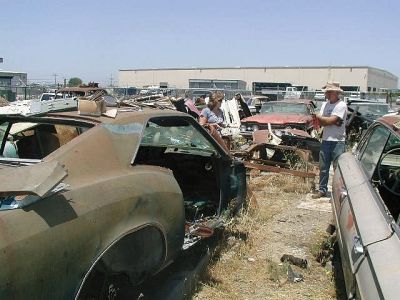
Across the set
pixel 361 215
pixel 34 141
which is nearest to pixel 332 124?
pixel 361 215

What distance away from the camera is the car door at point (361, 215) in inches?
111

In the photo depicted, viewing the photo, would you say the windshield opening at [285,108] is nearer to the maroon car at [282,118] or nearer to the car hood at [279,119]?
the maroon car at [282,118]

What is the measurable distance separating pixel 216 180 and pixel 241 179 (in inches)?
11.7

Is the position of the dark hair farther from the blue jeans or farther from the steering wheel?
the steering wheel

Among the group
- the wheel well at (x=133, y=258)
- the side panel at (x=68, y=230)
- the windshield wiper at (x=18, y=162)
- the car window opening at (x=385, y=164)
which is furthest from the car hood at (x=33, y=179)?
the car window opening at (x=385, y=164)

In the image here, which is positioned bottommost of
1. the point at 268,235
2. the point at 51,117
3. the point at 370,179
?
the point at 268,235

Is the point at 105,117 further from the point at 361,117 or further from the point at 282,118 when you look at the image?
the point at 361,117

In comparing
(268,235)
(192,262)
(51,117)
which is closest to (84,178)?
(51,117)

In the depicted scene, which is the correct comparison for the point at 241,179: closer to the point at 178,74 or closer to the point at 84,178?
the point at 84,178

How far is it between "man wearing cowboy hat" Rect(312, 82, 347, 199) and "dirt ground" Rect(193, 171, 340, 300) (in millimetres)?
737

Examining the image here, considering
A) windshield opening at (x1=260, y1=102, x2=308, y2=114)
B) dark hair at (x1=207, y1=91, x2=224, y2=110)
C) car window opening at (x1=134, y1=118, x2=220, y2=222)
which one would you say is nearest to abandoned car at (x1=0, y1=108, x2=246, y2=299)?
Result: car window opening at (x1=134, y1=118, x2=220, y2=222)

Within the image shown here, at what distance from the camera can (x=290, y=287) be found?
427cm

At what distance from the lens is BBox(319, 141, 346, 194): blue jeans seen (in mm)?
7312

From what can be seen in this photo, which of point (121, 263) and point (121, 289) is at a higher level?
point (121, 263)
